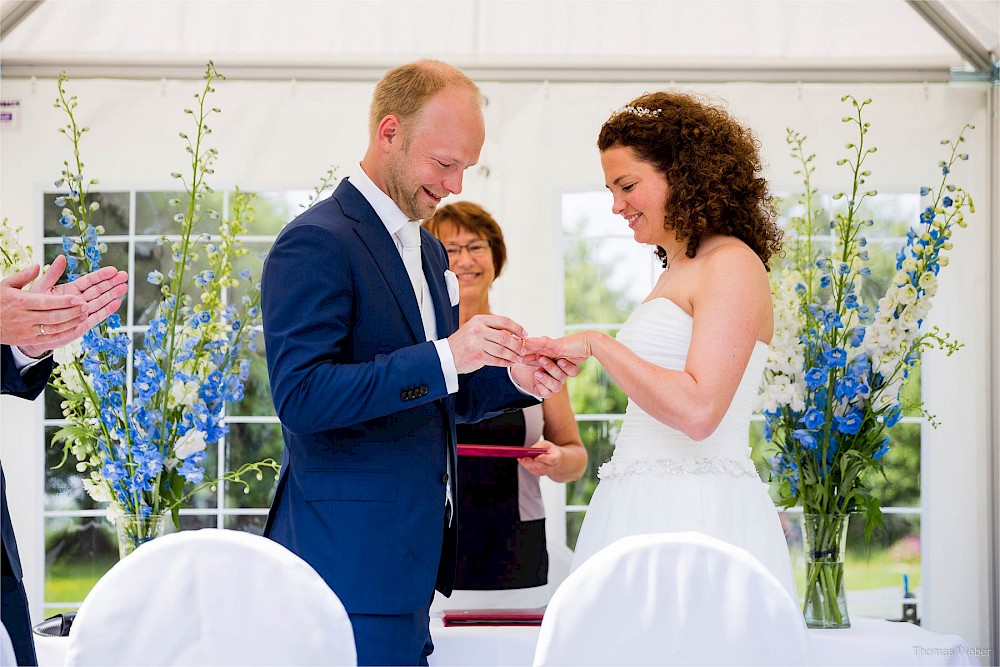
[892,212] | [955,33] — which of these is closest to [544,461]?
[892,212]

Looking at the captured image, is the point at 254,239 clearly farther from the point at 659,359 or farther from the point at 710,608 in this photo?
the point at 710,608

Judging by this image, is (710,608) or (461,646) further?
(461,646)

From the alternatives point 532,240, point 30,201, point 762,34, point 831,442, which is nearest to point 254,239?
point 30,201

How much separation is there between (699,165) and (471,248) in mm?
1252

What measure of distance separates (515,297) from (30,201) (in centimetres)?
191

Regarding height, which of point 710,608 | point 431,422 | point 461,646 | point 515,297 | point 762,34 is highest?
point 762,34

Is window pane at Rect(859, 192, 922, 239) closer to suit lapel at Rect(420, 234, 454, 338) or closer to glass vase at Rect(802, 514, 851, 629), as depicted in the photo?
glass vase at Rect(802, 514, 851, 629)

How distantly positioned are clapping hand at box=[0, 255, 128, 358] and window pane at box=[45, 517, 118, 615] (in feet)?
7.07

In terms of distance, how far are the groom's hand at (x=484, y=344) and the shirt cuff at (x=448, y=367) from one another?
0.04 feet

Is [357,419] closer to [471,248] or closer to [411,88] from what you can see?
[411,88]

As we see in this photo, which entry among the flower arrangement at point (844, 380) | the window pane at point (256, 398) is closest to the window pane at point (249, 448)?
the window pane at point (256, 398)

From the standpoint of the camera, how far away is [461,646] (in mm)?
2504

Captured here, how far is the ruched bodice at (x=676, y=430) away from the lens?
7.70 feet

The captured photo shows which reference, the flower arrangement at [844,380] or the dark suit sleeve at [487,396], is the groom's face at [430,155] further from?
the flower arrangement at [844,380]
